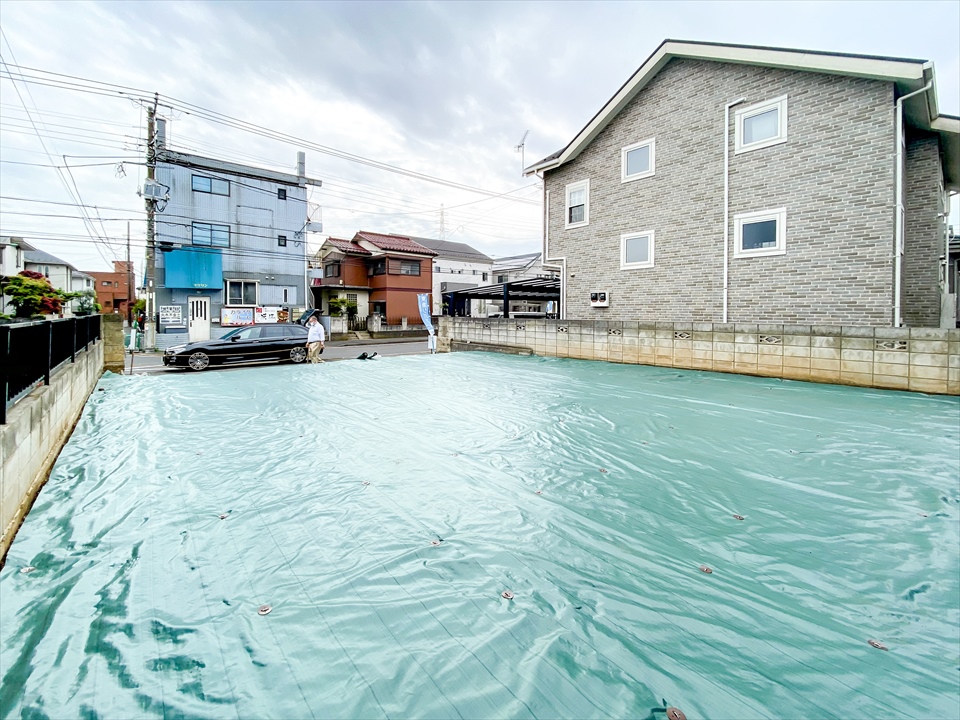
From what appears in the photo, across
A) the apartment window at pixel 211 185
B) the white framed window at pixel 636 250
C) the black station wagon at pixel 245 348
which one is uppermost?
the apartment window at pixel 211 185

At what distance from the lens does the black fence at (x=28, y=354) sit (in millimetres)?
2650

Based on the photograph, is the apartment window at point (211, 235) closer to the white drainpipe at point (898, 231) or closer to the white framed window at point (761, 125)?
the white framed window at point (761, 125)

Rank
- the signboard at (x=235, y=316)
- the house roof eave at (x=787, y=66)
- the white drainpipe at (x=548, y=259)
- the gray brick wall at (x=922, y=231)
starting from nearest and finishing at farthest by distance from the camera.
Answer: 1. the house roof eave at (x=787, y=66)
2. the gray brick wall at (x=922, y=231)
3. the white drainpipe at (x=548, y=259)
4. the signboard at (x=235, y=316)

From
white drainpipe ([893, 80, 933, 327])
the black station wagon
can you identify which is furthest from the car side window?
white drainpipe ([893, 80, 933, 327])

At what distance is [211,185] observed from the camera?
19.6 m

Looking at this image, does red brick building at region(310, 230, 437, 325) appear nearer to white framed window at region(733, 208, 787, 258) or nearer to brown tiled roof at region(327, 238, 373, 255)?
brown tiled roof at region(327, 238, 373, 255)

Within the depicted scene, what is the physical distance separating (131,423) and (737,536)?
18.4 feet

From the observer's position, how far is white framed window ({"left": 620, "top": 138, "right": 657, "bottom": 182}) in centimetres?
998

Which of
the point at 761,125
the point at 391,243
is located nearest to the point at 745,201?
the point at 761,125

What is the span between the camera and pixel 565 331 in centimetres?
1062

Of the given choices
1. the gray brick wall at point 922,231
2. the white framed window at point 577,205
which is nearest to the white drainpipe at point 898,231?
the gray brick wall at point 922,231

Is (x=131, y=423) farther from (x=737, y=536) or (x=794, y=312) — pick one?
(x=794, y=312)

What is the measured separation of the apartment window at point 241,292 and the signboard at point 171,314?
1.96m

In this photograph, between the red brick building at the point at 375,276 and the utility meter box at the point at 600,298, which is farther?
the red brick building at the point at 375,276
